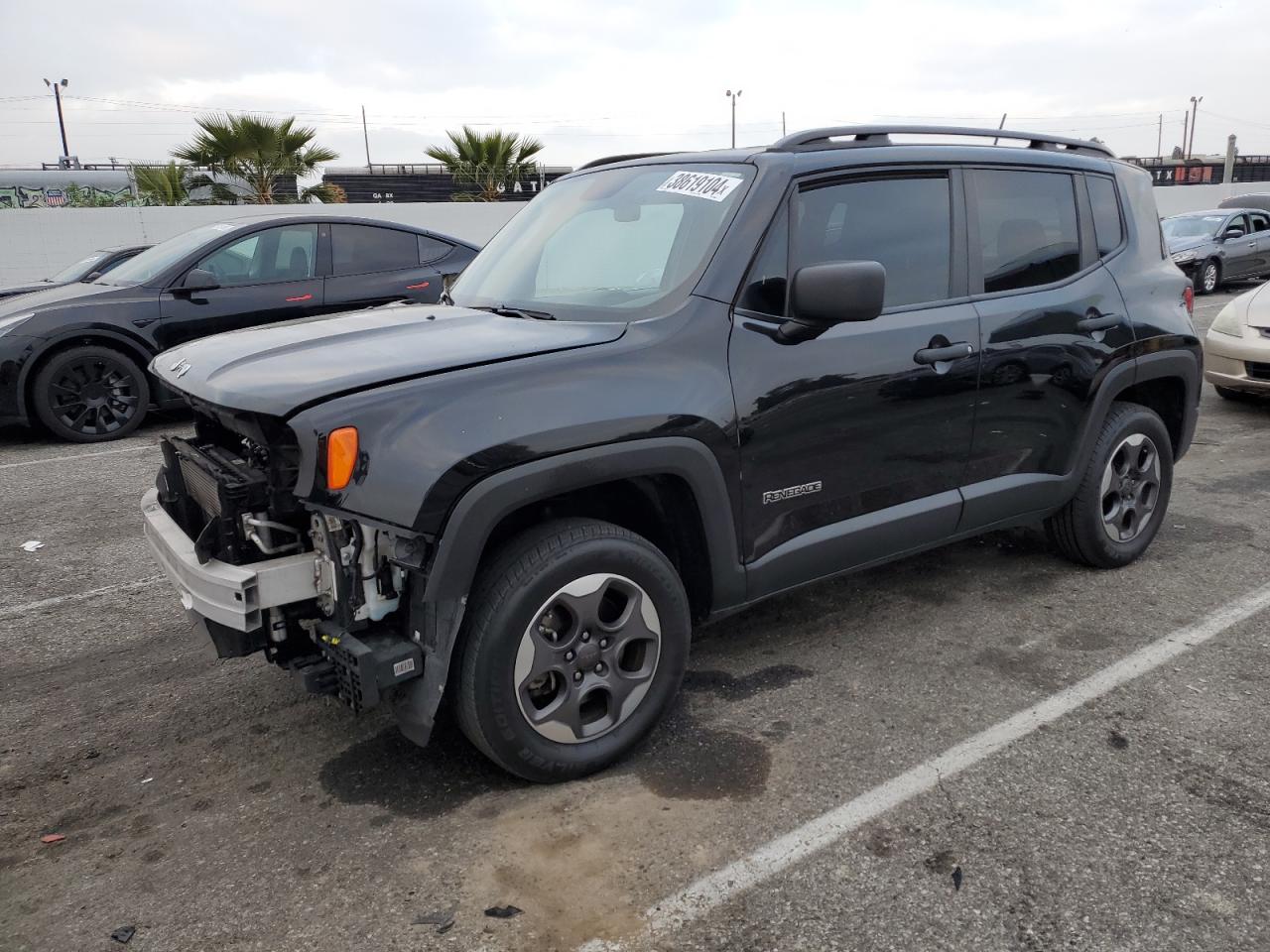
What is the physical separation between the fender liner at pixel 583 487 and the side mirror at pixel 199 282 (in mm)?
6117

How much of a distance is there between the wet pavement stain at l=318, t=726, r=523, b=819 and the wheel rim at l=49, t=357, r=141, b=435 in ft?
18.7

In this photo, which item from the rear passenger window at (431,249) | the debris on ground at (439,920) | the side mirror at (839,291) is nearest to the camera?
the debris on ground at (439,920)

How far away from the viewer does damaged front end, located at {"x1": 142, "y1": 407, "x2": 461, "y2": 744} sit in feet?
8.70

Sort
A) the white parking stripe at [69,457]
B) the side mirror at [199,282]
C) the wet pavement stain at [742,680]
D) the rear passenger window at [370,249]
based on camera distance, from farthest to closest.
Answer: the rear passenger window at [370,249]
the side mirror at [199,282]
the white parking stripe at [69,457]
the wet pavement stain at [742,680]

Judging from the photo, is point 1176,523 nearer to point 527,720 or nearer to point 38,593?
point 527,720

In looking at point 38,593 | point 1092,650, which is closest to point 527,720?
point 1092,650

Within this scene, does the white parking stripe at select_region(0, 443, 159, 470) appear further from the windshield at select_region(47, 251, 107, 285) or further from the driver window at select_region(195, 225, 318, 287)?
the windshield at select_region(47, 251, 107, 285)

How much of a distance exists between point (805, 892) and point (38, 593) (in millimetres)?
3835

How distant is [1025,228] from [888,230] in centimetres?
82

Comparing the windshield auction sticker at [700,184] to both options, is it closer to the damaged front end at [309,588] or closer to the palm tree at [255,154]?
the damaged front end at [309,588]

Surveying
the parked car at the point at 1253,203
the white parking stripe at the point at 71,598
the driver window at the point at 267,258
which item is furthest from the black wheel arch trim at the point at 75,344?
the parked car at the point at 1253,203

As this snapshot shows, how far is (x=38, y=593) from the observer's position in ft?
15.2

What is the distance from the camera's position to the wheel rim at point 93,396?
25.0 feet

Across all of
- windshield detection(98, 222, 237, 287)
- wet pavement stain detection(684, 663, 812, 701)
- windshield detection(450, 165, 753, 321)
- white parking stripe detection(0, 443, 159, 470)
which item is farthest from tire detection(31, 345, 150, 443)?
wet pavement stain detection(684, 663, 812, 701)
